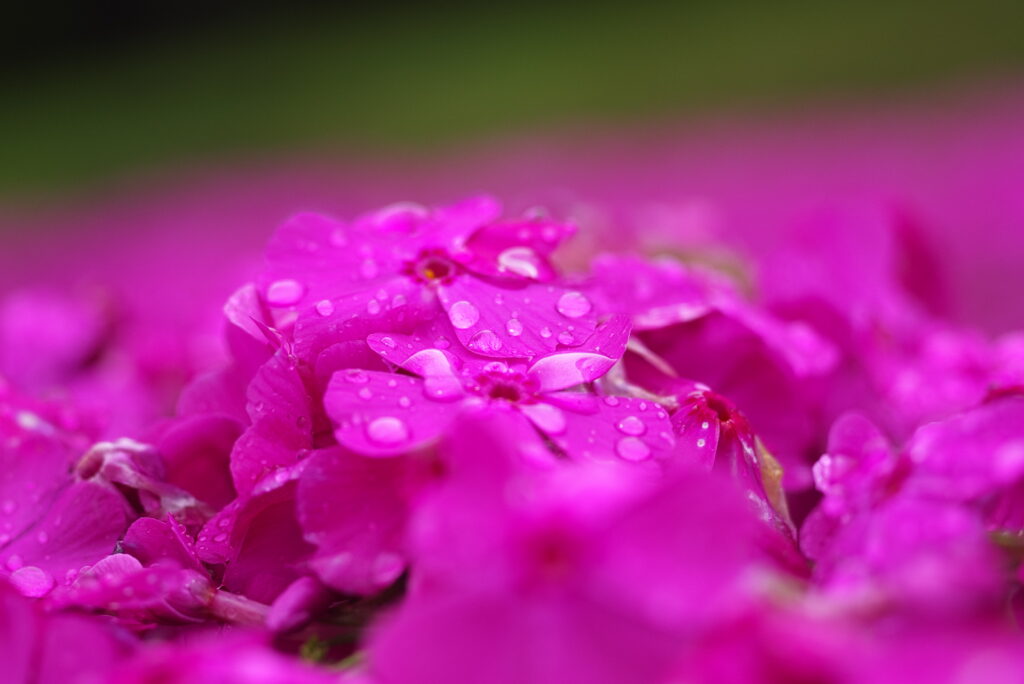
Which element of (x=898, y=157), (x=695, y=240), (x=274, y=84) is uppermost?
(x=695, y=240)

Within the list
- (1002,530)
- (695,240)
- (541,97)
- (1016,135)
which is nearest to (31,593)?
(1002,530)

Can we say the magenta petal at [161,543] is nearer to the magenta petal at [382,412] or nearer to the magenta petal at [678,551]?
the magenta petal at [382,412]

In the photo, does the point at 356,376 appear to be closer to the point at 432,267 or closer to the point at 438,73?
the point at 432,267

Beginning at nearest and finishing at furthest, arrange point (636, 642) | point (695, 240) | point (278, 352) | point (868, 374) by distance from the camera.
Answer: point (636, 642), point (278, 352), point (868, 374), point (695, 240)

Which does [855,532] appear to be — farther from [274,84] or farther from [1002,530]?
[274,84]


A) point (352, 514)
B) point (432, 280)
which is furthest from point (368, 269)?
point (352, 514)

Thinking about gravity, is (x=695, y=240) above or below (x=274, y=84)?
above

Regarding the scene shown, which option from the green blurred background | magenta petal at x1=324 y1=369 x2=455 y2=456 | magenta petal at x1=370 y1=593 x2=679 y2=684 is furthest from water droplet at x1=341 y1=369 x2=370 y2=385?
the green blurred background
